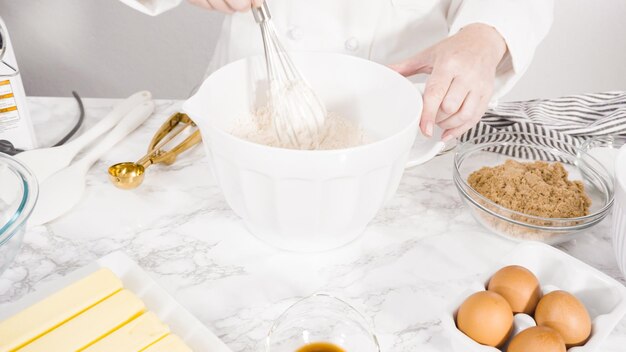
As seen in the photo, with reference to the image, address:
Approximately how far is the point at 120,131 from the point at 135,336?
432 mm

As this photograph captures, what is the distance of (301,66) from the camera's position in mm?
750

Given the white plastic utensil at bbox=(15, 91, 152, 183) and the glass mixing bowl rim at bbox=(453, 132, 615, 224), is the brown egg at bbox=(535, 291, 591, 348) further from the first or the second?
the white plastic utensil at bbox=(15, 91, 152, 183)

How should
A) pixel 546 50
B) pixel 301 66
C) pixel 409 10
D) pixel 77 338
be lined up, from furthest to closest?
pixel 546 50 → pixel 409 10 → pixel 301 66 → pixel 77 338

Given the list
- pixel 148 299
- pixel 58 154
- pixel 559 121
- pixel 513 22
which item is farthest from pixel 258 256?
pixel 559 121

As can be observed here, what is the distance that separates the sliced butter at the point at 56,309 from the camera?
51 cm

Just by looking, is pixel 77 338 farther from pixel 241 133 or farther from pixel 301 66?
pixel 301 66

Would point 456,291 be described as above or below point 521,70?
below

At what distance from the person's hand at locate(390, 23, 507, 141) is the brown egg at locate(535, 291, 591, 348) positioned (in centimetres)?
22

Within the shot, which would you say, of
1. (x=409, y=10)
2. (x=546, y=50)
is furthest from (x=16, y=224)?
(x=546, y=50)

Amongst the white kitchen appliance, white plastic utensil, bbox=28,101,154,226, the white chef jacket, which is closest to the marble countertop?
white plastic utensil, bbox=28,101,154,226

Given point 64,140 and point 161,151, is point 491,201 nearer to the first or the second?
point 161,151

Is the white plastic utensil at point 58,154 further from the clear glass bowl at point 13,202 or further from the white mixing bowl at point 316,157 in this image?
the white mixing bowl at point 316,157

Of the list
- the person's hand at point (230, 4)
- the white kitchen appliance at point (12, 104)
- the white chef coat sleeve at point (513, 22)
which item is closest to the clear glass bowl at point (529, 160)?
the white chef coat sleeve at point (513, 22)

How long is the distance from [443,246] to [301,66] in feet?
0.96
